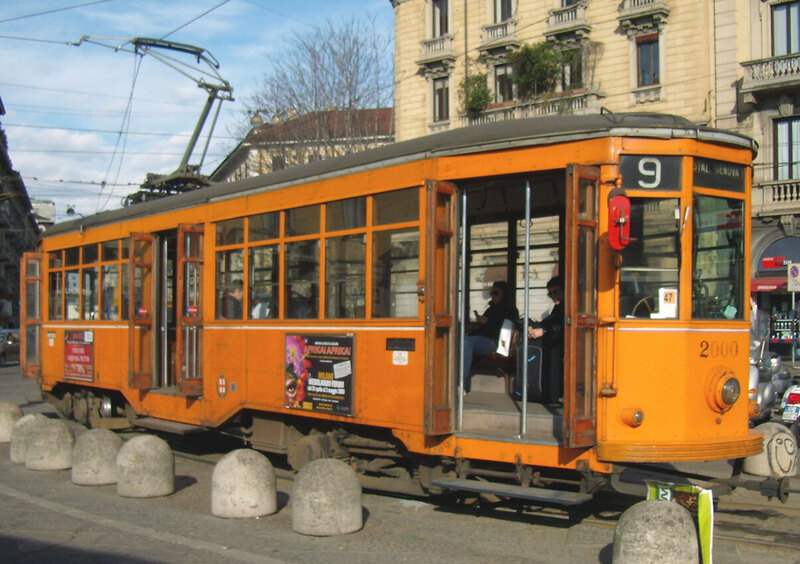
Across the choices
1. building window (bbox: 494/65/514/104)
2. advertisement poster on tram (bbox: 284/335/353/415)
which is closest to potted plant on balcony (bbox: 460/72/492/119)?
building window (bbox: 494/65/514/104)

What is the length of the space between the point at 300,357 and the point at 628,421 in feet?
11.2

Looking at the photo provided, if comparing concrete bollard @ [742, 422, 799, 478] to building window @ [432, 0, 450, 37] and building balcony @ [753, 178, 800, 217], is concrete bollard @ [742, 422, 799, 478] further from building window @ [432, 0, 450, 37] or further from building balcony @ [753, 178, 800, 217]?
building window @ [432, 0, 450, 37]

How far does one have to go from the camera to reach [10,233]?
71.8 m

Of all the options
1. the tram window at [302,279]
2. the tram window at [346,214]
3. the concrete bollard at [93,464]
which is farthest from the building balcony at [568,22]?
the concrete bollard at [93,464]

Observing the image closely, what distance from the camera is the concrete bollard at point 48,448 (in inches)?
388

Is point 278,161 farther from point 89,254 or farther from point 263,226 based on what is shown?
→ point 263,226

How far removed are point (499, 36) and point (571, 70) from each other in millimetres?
3327

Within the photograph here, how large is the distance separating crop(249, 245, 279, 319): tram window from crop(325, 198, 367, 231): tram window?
96 centimetres

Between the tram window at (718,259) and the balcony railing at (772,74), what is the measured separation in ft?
67.0

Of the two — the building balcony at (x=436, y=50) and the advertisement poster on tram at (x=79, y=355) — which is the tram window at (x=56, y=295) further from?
the building balcony at (x=436, y=50)

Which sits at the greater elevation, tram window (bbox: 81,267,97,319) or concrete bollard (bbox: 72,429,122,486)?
tram window (bbox: 81,267,97,319)

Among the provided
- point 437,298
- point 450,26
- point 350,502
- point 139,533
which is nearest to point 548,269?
point 437,298

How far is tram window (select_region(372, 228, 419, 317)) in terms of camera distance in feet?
24.6

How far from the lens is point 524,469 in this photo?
6871 millimetres
